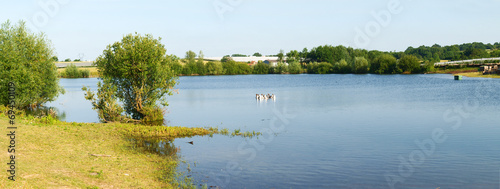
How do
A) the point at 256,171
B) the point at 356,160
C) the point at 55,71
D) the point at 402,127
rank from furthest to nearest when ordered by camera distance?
the point at 55,71 → the point at 402,127 → the point at 356,160 → the point at 256,171

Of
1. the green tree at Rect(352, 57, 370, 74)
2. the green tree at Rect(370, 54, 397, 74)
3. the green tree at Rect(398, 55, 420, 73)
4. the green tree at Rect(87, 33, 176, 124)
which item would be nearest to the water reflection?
the green tree at Rect(87, 33, 176, 124)

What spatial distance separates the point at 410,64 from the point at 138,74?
15024 cm

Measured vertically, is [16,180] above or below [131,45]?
below

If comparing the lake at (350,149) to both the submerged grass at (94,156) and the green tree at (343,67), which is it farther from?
the green tree at (343,67)

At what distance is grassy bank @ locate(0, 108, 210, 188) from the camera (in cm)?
1581

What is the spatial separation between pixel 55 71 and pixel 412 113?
43525 mm

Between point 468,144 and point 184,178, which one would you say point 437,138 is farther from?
point 184,178

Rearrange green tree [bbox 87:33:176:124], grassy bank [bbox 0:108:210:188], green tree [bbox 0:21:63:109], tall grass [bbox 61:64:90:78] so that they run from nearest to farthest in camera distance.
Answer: grassy bank [bbox 0:108:210:188] < green tree [bbox 87:33:176:124] < green tree [bbox 0:21:63:109] < tall grass [bbox 61:64:90:78]

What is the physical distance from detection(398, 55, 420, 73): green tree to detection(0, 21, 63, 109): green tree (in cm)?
14429

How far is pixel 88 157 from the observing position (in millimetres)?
20219

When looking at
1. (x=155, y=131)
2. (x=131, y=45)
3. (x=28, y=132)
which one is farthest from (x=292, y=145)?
(x=131, y=45)

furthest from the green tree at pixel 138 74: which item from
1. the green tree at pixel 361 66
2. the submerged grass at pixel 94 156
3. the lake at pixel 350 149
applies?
the green tree at pixel 361 66

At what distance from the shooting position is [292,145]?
2781 centimetres

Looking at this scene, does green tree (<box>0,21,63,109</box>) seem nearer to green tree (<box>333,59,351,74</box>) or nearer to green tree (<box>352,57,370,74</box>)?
green tree (<box>352,57,370,74</box>)
